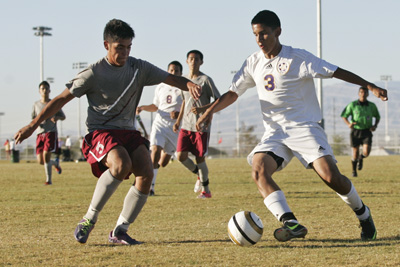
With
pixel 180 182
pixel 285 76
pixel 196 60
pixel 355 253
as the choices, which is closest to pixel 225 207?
pixel 196 60

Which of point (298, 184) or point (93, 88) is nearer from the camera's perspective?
point (93, 88)

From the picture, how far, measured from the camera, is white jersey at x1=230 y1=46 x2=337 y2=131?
640 cm

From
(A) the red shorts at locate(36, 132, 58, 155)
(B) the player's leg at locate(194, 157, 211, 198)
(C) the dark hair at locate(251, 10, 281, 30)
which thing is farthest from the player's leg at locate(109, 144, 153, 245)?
(A) the red shorts at locate(36, 132, 58, 155)

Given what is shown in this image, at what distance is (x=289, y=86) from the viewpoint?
6430mm

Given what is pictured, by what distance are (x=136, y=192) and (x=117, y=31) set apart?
1598mm

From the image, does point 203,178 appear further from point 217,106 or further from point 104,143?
point 104,143

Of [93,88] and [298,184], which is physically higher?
[93,88]

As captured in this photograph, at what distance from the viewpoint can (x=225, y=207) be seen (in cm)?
977

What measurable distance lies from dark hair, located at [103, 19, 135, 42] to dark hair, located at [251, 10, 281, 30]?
49.0 inches

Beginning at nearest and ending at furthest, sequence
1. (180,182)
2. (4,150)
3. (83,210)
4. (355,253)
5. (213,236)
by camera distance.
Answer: (355,253) → (213,236) → (83,210) → (180,182) → (4,150)

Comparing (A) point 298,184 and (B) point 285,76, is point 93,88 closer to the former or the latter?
(B) point 285,76

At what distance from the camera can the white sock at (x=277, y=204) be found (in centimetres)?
596

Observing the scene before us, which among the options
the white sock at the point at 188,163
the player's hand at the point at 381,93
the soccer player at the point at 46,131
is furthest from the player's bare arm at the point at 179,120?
the player's hand at the point at 381,93

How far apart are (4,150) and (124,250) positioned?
6570 centimetres
